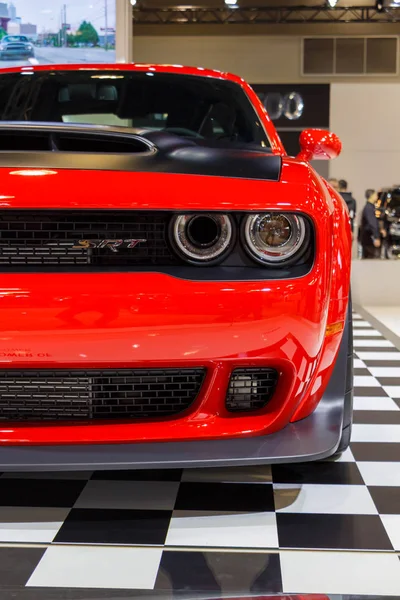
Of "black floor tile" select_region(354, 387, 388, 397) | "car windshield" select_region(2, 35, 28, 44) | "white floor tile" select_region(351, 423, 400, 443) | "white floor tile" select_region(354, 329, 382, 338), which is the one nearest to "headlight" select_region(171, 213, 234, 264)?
"white floor tile" select_region(351, 423, 400, 443)

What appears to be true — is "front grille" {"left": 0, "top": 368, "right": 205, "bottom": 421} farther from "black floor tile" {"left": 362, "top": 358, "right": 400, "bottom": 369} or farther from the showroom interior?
"black floor tile" {"left": 362, "top": 358, "right": 400, "bottom": 369}

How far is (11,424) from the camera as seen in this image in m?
1.77

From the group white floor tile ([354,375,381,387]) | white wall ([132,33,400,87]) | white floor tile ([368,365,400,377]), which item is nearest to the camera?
white floor tile ([354,375,381,387])

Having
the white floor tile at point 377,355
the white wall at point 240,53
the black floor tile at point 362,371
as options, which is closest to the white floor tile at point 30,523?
the black floor tile at point 362,371

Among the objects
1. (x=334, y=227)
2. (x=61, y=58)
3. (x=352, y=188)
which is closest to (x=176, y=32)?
(x=352, y=188)

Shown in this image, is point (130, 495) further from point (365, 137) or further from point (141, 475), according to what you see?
point (365, 137)

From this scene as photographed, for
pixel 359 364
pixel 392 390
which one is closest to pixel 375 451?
pixel 392 390

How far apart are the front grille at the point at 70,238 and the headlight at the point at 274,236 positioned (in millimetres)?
204

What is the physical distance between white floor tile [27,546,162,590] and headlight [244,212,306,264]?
0.73m

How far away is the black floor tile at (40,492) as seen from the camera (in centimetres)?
203

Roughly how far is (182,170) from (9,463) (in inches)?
31.1

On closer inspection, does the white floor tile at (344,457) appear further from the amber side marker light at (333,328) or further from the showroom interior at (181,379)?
the amber side marker light at (333,328)

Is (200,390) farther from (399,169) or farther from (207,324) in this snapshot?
(399,169)

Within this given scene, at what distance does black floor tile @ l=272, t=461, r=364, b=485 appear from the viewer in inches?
88.4
